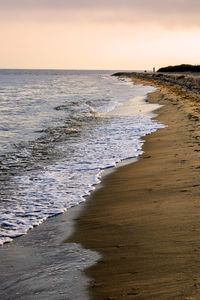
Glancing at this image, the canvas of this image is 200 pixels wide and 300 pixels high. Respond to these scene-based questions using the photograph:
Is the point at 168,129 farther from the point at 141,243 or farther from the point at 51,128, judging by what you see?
the point at 141,243

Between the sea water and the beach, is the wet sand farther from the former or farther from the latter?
the sea water

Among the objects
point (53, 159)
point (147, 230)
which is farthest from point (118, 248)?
point (53, 159)

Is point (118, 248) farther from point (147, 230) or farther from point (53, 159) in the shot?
point (53, 159)

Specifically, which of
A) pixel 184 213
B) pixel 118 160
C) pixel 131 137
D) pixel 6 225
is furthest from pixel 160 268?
pixel 131 137

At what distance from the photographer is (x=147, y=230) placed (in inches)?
188

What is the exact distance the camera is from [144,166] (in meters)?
8.50

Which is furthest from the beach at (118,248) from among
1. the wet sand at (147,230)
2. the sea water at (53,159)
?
the sea water at (53,159)

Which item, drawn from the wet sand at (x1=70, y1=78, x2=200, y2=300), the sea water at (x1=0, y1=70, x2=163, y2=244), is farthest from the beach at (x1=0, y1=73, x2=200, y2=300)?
the sea water at (x1=0, y1=70, x2=163, y2=244)

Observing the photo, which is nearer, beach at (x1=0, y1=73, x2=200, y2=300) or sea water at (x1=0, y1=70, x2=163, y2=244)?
beach at (x1=0, y1=73, x2=200, y2=300)

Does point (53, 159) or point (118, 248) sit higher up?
point (53, 159)

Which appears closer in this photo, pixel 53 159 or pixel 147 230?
pixel 147 230

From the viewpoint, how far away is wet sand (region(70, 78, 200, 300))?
3480 millimetres

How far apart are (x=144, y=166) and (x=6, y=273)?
5074mm

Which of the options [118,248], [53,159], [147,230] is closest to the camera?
[118,248]
